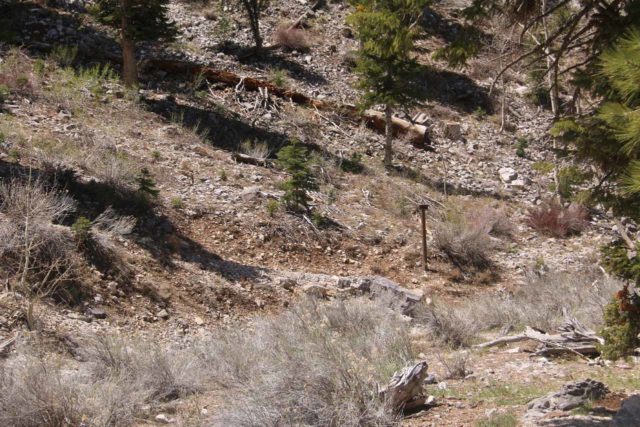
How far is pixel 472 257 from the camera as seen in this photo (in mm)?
13977

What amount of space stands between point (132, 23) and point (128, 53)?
0.77 meters

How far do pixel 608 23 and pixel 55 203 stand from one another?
295 inches

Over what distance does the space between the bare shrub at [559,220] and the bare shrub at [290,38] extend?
10507 mm

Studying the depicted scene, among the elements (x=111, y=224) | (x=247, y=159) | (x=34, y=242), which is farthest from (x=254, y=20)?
(x=34, y=242)

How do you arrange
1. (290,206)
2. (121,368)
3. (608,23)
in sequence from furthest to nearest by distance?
1. (290,206)
2. (121,368)
3. (608,23)

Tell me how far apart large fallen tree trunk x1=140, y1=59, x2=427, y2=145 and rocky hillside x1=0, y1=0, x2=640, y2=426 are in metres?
0.14

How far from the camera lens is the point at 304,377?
483 centimetres

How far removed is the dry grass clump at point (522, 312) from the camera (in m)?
8.23

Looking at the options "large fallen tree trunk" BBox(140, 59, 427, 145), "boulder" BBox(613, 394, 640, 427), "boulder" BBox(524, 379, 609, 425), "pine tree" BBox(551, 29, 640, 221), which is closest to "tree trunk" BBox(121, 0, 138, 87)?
"large fallen tree trunk" BBox(140, 59, 427, 145)

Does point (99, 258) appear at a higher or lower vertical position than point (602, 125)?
lower

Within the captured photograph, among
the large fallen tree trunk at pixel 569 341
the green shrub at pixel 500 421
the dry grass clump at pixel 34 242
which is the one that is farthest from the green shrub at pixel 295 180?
the green shrub at pixel 500 421

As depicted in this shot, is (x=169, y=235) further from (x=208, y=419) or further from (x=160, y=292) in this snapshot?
(x=208, y=419)

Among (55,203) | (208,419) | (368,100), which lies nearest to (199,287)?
(55,203)

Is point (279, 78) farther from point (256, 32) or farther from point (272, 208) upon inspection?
point (272, 208)
